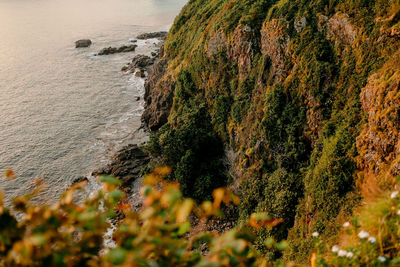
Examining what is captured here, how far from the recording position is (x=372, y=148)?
11.6 m

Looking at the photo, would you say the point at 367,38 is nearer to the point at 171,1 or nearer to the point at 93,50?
the point at 93,50

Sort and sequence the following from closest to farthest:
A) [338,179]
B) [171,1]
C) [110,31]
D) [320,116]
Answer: [338,179] → [320,116] → [110,31] → [171,1]

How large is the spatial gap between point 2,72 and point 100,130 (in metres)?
30.4

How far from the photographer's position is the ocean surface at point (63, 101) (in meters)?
30.2

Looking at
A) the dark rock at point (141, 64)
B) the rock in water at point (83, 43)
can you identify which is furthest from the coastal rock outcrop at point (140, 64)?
the rock in water at point (83, 43)

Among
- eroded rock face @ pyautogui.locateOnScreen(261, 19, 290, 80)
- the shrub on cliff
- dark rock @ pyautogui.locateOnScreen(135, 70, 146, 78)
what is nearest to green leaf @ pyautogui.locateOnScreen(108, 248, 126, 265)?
eroded rock face @ pyautogui.locateOnScreen(261, 19, 290, 80)

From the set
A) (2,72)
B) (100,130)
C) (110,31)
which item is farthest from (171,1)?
(100,130)

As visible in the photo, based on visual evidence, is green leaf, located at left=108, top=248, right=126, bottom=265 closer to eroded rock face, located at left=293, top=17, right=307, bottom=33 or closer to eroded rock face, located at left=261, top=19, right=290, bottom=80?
eroded rock face, located at left=261, top=19, right=290, bottom=80

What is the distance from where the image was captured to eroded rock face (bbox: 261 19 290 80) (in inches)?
706

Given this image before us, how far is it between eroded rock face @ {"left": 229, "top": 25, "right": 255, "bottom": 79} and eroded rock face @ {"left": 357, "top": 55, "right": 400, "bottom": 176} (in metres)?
9.63

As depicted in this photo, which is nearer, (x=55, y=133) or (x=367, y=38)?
(x=367, y=38)

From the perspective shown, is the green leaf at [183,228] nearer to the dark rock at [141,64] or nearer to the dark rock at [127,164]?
the dark rock at [127,164]

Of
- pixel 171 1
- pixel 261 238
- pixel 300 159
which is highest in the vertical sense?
pixel 171 1

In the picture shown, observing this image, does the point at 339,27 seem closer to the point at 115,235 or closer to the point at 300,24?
the point at 300,24
